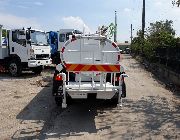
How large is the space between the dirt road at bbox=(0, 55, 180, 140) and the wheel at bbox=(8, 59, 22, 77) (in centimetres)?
550

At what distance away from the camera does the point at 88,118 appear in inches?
359

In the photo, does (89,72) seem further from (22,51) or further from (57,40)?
(57,40)

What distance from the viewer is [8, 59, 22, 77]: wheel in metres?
18.8

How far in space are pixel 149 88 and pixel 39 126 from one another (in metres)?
8.21

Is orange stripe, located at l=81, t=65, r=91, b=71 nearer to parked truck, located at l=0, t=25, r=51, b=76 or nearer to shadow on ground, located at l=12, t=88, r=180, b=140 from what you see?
shadow on ground, located at l=12, t=88, r=180, b=140

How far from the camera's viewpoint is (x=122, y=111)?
10000 mm

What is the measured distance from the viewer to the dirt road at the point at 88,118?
24.8 ft

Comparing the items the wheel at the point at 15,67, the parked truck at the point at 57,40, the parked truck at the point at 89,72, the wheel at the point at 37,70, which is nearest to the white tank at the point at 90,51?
the parked truck at the point at 89,72

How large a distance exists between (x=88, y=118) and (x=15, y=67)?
1073cm

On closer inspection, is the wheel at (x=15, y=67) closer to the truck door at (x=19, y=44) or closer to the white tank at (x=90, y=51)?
the truck door at (x=19, y=44)

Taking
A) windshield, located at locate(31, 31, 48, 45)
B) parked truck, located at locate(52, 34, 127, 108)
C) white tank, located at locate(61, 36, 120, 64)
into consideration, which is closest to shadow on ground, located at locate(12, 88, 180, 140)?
parked truck, located at locate(52, 34, 127, 108)

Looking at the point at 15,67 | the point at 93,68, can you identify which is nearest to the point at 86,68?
the point at 93,68

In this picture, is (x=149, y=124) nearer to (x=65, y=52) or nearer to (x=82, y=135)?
(x=82, y=135)

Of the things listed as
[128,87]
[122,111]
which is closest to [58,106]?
[122,111]
